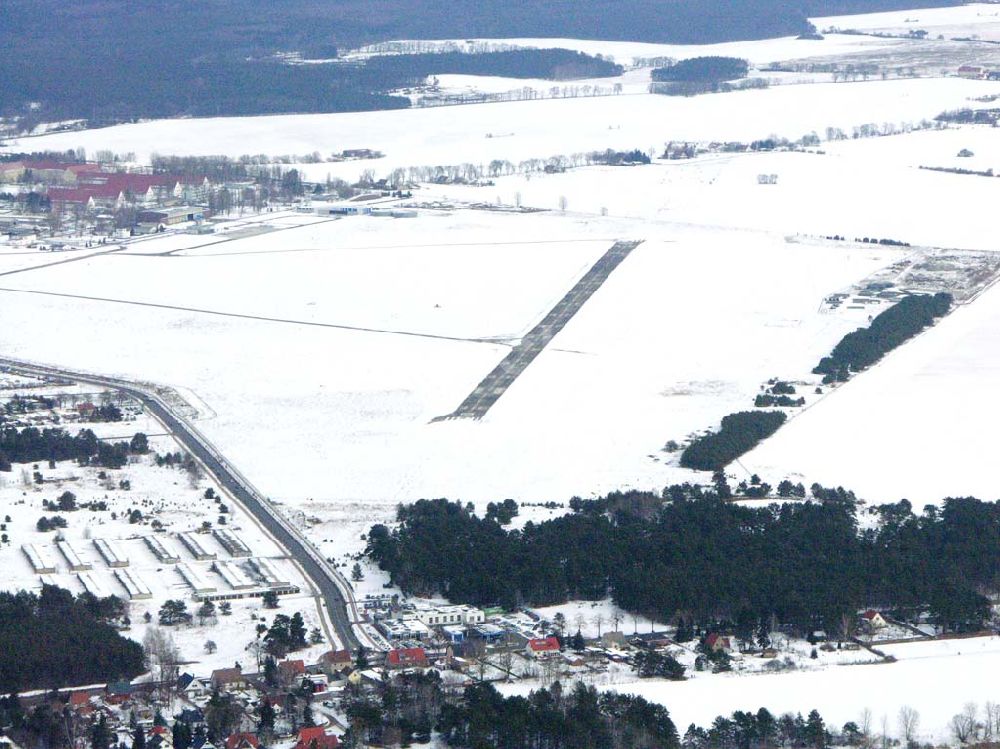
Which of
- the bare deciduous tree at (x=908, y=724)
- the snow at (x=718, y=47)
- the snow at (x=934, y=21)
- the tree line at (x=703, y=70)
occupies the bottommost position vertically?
the bare deciduous tree at (x=908, y=724)

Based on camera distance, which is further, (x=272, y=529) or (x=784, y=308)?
(x=784, y=308)

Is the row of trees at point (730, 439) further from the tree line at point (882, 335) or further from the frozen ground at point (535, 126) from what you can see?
the frozen ground at point (535, 126)

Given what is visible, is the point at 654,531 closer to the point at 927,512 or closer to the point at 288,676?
the point at 927,512

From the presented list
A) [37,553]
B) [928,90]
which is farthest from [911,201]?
[37,553]

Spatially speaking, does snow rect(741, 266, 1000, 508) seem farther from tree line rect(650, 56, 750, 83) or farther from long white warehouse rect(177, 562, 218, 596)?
tree line rect(650, 56, 750, 83)

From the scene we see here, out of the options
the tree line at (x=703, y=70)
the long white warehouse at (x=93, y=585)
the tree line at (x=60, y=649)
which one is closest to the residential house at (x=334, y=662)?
the tree line at (x=60, y=649)

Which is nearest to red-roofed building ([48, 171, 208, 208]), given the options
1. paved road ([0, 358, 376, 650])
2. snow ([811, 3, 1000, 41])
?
paved road ([0, 358, 376, 650])

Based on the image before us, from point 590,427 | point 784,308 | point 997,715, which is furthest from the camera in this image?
point 784,308
